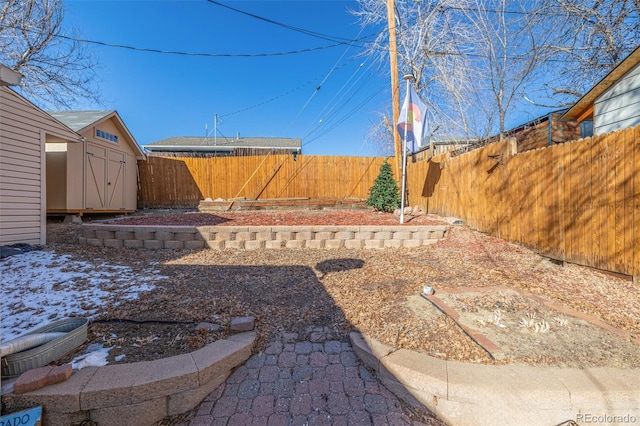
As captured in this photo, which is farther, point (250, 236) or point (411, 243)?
point (411, 243)

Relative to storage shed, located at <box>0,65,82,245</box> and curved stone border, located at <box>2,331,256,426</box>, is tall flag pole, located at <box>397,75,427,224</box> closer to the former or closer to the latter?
curved stone border, located at <box>2,331,256,426</box>

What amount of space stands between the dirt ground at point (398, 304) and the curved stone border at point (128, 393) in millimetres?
236

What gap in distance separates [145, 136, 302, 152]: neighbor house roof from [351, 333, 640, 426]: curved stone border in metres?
19.3

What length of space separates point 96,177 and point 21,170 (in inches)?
153

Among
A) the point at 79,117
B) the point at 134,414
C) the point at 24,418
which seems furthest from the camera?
the point at 79,117

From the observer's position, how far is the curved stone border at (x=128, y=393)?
1.56 meters

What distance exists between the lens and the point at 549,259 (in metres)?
4.14

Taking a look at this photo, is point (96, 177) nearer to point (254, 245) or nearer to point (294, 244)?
point (254, 245)

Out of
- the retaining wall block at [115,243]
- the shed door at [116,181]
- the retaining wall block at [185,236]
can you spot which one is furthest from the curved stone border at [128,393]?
the shed door at [116,181]

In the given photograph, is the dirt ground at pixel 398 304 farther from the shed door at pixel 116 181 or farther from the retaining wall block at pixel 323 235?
the shed door at pixel 116 181

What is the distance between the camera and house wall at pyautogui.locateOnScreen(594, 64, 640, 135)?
195 inches

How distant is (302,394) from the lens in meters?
1.78

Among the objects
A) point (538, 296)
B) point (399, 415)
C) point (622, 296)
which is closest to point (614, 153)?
point (622, 296)

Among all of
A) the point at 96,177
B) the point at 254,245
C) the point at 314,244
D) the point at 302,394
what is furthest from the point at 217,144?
the point at 302,394
